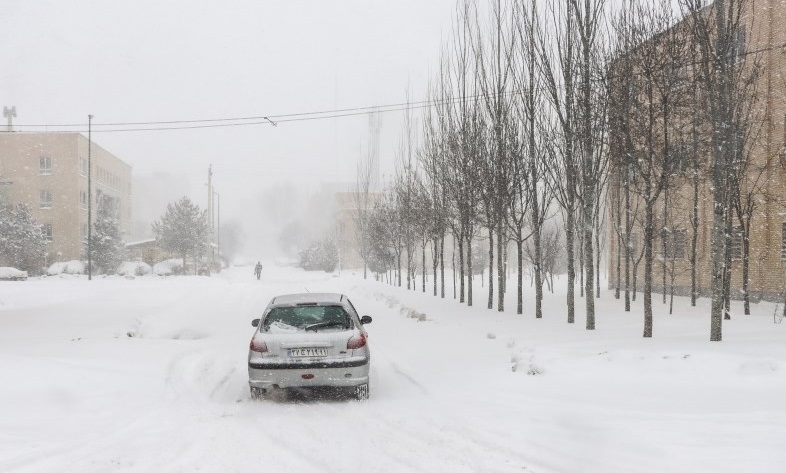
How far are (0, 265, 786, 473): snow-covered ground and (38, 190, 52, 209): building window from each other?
54.8 meters

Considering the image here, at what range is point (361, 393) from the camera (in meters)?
7.67

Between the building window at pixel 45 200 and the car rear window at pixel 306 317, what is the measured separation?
61850 mm

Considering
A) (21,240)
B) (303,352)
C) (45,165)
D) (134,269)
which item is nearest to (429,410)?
(303,352)

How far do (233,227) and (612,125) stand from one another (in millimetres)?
125307

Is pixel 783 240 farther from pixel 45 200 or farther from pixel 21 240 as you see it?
pixel 45 200

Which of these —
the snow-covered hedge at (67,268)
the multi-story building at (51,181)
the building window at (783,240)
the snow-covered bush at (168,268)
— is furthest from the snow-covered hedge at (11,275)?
the building window at (783,240)

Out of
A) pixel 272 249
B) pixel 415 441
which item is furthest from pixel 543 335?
pixel 272 249

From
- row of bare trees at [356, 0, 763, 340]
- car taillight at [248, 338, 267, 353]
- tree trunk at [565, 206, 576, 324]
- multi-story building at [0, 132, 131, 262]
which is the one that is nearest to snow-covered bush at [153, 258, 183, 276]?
multi-story building at [0, 132, 131, 262]

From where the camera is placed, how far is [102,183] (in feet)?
230

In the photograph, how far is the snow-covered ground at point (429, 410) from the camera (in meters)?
5.21

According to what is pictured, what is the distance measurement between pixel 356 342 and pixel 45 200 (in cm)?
6338

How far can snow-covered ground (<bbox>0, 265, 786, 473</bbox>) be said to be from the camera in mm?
5211

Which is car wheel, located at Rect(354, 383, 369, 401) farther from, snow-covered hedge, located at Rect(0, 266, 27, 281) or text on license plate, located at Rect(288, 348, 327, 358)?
snow-covered hedge, located at Rect(0, 266, 27, 281)

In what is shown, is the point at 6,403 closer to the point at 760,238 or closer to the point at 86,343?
the point at 86,343
